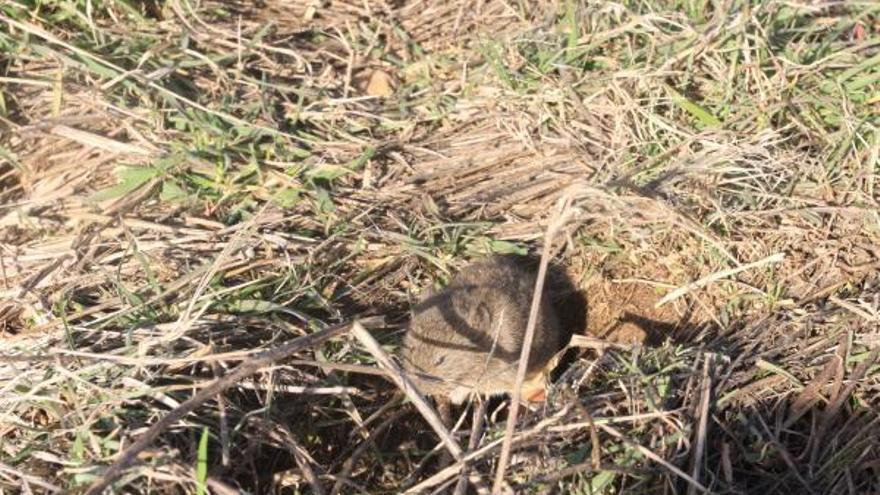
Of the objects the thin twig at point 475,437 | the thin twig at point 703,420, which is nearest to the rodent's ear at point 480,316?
the thin twig at point 475,437

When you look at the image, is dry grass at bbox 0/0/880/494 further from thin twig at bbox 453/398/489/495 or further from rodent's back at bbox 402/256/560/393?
rodent's back at bbox 402/256/560/393

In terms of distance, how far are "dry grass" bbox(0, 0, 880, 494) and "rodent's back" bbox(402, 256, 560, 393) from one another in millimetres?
238

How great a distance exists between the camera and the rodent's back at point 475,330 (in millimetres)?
4137

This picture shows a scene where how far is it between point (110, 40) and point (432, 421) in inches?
114

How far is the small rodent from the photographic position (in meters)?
4.13

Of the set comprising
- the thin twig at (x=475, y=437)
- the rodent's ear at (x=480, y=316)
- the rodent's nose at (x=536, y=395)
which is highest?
the rodent's ear at (x=480, y=316)

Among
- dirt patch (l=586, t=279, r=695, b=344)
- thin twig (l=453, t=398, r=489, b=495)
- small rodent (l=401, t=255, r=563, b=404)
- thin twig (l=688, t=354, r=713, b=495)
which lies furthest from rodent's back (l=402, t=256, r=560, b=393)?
thin twig (l=688, t=354, r=713, b=495)

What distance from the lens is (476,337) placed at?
167 inches

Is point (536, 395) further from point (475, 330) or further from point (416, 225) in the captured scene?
point (416, 225)

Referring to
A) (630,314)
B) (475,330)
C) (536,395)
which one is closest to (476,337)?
(475,330)

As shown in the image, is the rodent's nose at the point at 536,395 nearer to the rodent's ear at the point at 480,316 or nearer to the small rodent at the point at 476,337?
the small rodent at the point at 476,337

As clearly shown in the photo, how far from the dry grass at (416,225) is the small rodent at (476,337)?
0.21 meters

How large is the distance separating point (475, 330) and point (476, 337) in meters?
0.03

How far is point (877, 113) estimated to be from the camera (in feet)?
14.8
